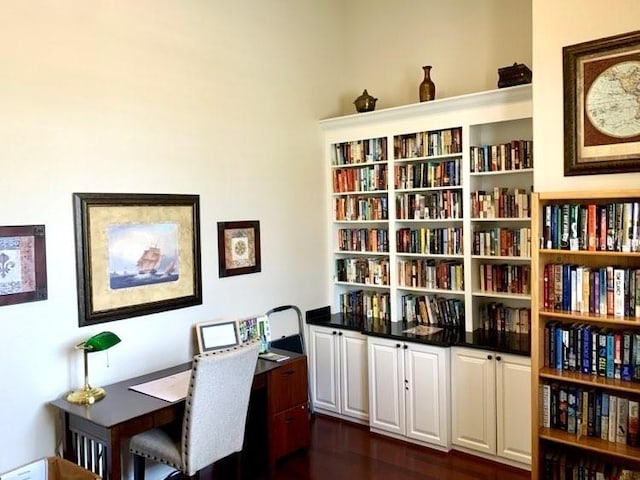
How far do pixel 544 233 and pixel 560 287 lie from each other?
0.31m

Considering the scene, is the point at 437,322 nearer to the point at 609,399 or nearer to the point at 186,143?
the point at 609,399

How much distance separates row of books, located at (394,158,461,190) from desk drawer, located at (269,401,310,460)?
1.88 metres

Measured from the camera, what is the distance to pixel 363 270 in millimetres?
4613

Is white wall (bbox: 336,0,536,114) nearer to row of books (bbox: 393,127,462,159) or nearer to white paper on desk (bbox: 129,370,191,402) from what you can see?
row of books (bbox: 393,127,462,159)

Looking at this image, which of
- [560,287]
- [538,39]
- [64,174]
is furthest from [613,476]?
[64,174]

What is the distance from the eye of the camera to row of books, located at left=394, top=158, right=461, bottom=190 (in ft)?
13.2

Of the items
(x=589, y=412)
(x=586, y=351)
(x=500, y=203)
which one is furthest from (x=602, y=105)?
(x=589, y=412)

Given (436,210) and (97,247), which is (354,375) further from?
(97,247)

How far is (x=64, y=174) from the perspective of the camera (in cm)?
293

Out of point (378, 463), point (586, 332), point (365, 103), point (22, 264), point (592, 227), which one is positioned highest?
point (365, 103)

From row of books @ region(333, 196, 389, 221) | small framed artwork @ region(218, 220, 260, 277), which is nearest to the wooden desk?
small framed artwork @ region(218, 220, 260, 277)

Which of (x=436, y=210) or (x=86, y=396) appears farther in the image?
(x=436, y=210)

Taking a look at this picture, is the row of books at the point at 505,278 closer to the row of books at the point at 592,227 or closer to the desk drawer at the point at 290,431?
the row of books at the point at 592,227

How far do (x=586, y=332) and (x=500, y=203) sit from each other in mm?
1180
